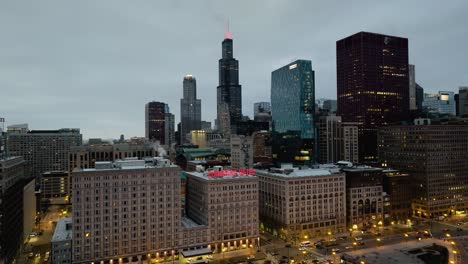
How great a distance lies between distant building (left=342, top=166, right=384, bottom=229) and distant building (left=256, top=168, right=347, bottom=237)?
509 cm

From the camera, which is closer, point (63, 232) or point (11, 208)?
point (11, 208)

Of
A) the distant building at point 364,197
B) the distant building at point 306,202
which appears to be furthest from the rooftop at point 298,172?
the distant building at point 364,197

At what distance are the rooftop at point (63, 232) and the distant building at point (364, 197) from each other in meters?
133

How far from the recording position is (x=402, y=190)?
195 m

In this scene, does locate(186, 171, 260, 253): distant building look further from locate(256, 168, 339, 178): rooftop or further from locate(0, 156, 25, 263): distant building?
locate(0, 156, 25, 263): distant building

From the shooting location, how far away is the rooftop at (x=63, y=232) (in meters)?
124

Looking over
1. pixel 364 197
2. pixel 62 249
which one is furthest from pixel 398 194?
pixel 62 249

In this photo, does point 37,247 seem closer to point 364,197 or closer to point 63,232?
point 63,232

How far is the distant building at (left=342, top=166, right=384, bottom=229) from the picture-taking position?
17426 cm

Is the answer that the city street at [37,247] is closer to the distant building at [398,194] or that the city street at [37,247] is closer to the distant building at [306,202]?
the distant building at [306,202]

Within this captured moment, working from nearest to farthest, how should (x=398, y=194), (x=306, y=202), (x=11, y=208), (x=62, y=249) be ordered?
(x=62, y=249) → (x=11, y=208) → (x=306, y=202) → (x=398, y=194)

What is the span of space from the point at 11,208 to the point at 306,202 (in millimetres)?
127971

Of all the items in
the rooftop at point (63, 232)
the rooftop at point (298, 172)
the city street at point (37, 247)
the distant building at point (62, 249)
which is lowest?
the city street at point (37, 247)

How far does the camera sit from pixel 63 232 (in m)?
131
